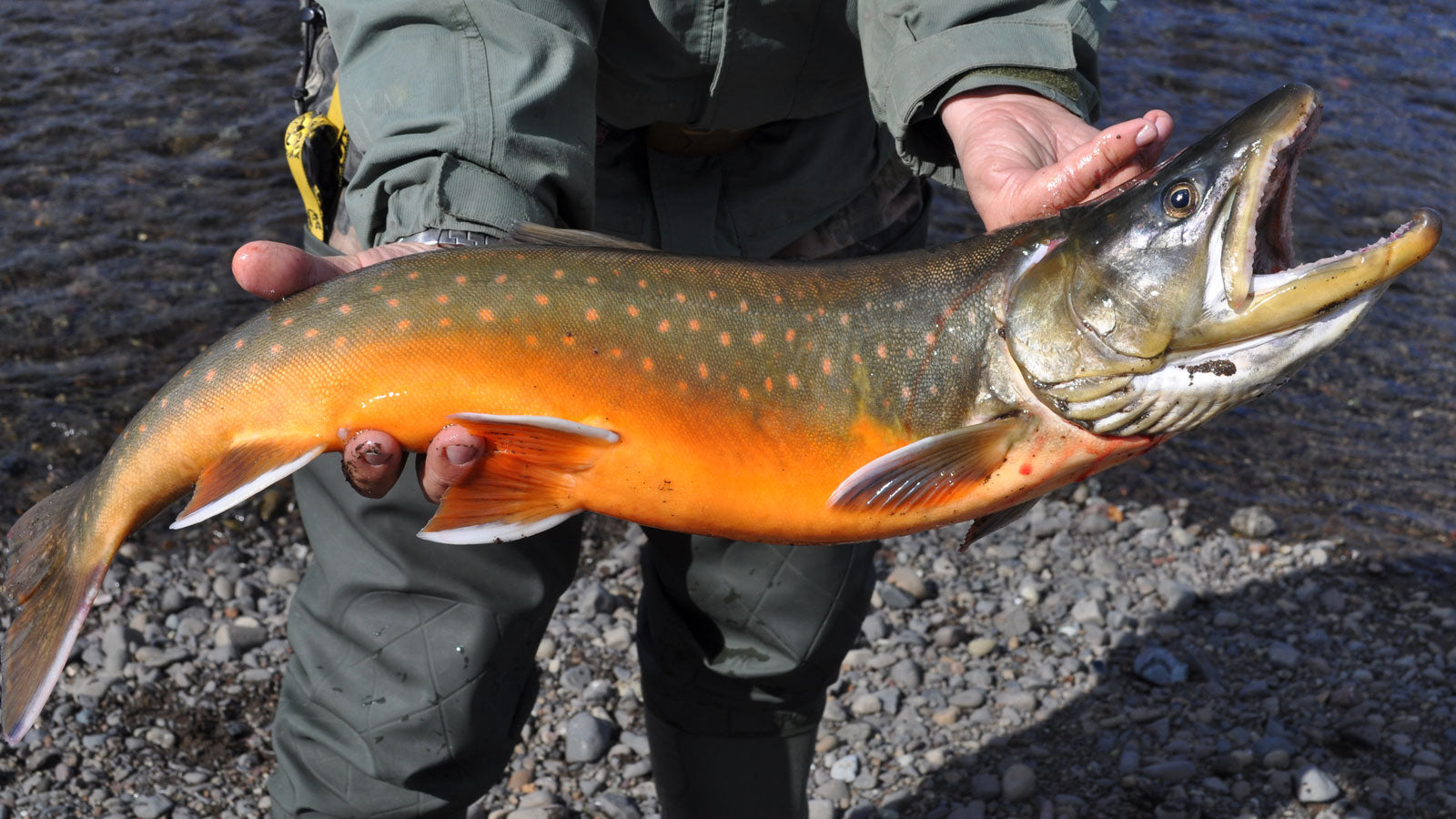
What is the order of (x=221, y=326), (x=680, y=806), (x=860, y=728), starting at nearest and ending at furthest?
(x=680, y=806) → (x=860, y=728) → (x=221, y=326)

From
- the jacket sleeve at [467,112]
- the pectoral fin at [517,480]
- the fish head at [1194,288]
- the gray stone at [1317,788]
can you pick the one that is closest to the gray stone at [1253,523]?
the gray stone at [1317,788]

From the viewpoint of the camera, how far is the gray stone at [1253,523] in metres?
5.94

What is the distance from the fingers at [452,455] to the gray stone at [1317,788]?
3129 mm

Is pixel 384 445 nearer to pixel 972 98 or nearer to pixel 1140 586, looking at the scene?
pixel 972 98

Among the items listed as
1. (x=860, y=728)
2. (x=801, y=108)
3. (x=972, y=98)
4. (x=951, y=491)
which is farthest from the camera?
(x=860, y=728)

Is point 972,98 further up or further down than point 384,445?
further up

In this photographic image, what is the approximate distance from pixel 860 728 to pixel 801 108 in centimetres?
236

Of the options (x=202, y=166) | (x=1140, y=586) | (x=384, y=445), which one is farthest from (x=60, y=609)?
(x=202, y=166)

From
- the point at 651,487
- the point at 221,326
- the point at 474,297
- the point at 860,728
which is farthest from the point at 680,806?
the point at 221,326

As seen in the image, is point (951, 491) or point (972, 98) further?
point (972, 98)

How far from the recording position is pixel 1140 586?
18.1 feet

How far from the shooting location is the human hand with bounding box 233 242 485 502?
2.47m

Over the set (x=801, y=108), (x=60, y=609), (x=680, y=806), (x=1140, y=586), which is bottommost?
(x=1140, y=586)

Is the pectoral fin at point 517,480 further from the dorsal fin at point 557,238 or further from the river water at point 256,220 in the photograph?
the river water at point 256,220
